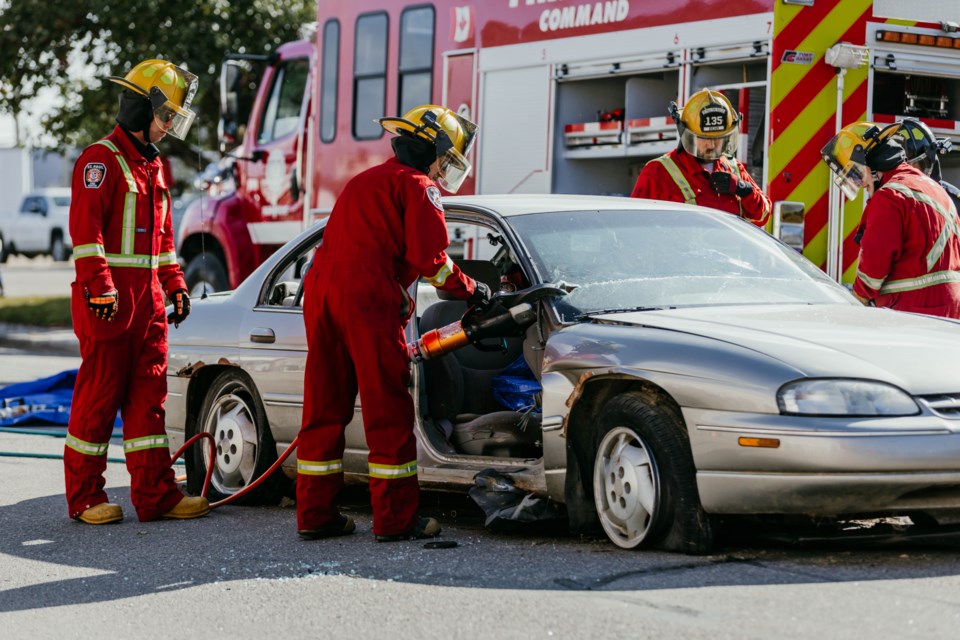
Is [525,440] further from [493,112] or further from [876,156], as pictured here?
[493,112]

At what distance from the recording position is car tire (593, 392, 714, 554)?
5465 mm

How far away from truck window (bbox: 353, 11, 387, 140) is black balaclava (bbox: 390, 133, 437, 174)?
245 inches

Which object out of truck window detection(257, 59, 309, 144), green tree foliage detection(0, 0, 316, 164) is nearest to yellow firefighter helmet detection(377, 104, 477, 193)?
truck window detection(257, 59, 309, 144)

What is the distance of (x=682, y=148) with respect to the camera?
867 cm

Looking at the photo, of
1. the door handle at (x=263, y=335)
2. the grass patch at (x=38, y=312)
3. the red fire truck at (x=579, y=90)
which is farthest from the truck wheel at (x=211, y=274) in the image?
the door handle at (x=263, y=335)

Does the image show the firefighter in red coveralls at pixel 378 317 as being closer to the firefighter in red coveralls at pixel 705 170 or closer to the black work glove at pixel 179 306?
the black work glove at pixel 179 306

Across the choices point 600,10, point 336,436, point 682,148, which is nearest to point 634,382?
point 336,436

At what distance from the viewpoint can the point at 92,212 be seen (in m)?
6.89

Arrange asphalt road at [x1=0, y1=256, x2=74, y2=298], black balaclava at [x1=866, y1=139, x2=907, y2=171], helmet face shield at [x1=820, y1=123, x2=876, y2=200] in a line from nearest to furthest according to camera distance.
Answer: black balaclava at [x1=866, y1=139, x2=907, y2=171]
helmet face shield at [x1=820, y1=123, x2=876, y2=200]
asphalt road at [x1=0, y1=256, x2=74, y2=298]

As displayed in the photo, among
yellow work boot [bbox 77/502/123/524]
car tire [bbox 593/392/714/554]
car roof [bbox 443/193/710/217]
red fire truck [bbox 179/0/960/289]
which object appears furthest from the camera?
red fire truck [bbox 179/0/960/289]

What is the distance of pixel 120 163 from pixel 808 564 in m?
3.52

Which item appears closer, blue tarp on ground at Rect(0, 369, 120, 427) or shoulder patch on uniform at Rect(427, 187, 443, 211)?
shoulder patch on uniform at Rect(427, 187, 443, 211)

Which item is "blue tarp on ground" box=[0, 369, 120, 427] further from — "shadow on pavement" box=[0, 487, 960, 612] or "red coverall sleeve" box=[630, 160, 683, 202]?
"red coverall sleeve" box=[630, 160, 683, 202]

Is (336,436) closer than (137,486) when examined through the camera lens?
Yes
